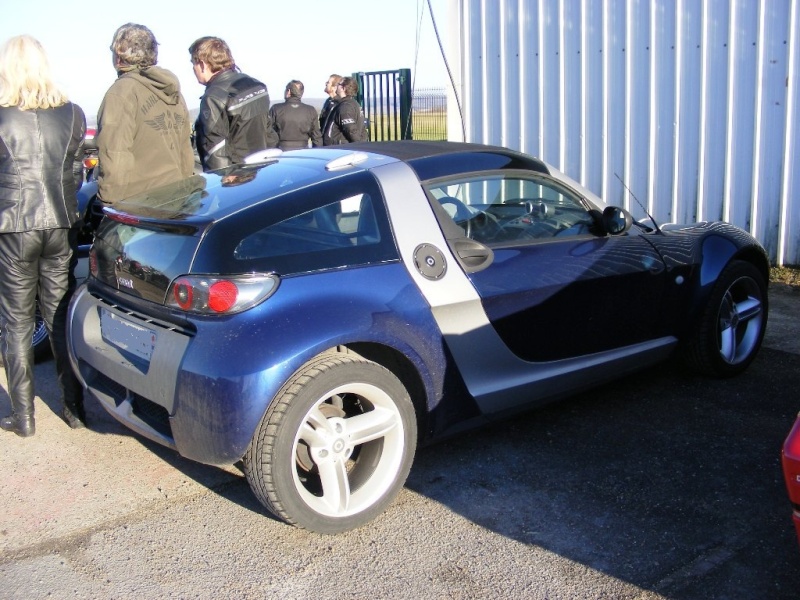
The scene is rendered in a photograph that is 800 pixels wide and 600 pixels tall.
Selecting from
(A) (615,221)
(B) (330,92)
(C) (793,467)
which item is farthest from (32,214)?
(B) (330,92)

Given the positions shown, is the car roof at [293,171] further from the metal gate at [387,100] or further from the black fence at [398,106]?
the metal gate at [387,100]

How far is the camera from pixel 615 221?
4.40 metres

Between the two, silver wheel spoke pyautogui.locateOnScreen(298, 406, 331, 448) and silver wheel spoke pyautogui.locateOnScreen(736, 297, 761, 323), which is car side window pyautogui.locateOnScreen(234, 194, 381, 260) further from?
silver wheel spoke pyautogui.locateOnScreen(736, 297, 761, 323)

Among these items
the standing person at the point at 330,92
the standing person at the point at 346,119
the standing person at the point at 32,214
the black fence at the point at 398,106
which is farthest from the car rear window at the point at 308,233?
the black fence at the point at 398,106

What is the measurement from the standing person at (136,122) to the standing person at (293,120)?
18.3ft

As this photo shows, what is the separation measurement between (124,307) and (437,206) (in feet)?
4.76

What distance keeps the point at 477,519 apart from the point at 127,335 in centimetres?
166

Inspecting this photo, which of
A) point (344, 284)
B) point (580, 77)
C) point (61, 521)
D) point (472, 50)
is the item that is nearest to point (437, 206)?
point (344, 284)

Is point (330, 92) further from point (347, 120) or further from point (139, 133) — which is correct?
point (139, 133)

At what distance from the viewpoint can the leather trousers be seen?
4320 mm

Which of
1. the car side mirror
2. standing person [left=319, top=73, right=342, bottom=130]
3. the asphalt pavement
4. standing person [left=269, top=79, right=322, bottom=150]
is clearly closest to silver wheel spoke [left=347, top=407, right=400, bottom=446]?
the asphalt pavement

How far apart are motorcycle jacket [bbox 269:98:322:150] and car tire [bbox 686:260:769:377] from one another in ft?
22.0

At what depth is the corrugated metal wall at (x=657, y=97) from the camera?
738cm

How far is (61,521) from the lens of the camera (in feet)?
11.9
